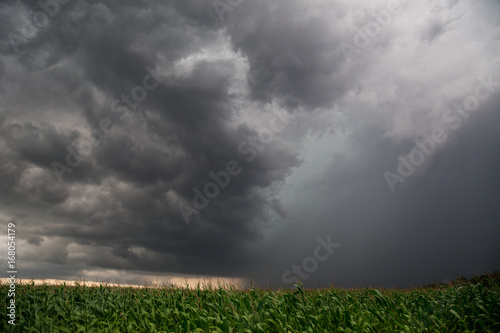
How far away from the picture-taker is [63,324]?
45.2 ft

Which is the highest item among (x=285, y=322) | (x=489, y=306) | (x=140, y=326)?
(x=140, y=326)

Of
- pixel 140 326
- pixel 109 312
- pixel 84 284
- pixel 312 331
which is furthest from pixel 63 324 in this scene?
pixel 312 331

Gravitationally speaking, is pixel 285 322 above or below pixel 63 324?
below

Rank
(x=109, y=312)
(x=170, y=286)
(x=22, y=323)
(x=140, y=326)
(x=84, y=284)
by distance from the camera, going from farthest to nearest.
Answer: (x=84, y=284)
(x=170, y=286)
(x=109, y=312)
(x=22, y=323)
(x=140, y=326)

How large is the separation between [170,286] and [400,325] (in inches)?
462

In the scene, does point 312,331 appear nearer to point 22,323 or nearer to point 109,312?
point 109,312

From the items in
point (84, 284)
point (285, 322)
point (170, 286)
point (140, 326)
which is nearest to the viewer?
point (285, 322)

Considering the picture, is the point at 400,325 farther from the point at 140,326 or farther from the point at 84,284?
the point at 84,284

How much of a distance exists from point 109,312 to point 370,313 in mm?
10705

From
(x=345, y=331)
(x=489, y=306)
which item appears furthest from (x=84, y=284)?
(x=489, y=306)

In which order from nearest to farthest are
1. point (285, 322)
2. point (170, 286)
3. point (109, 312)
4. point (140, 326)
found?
point (285, 322) < point (140, 326) < point (109, 312) < point (170, 286)

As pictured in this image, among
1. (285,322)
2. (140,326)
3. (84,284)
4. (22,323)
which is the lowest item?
(285,322)

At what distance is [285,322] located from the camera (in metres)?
12.0

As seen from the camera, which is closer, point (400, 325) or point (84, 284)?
point (400, 325)
